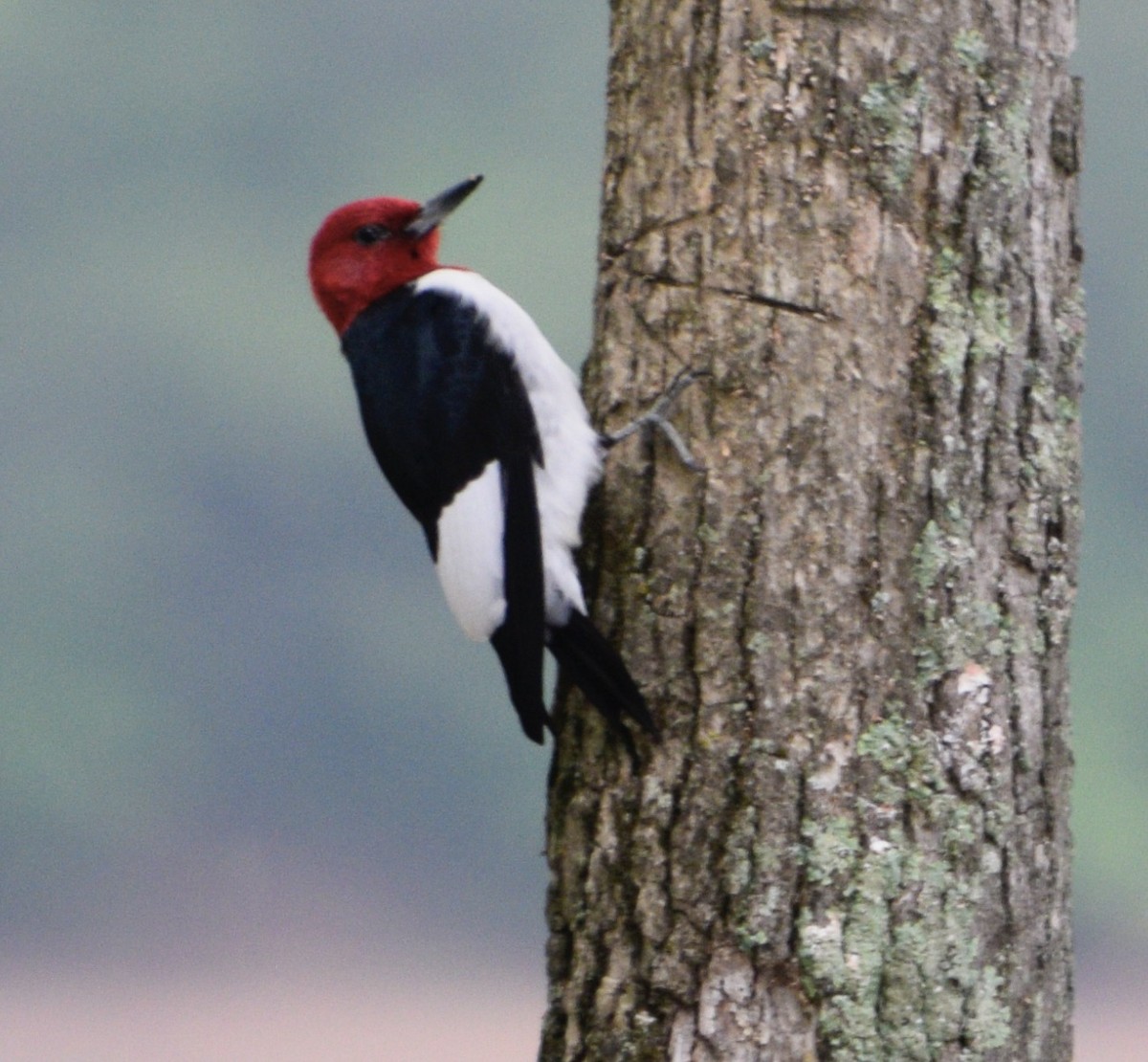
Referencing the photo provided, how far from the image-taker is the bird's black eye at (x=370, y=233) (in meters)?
2.91

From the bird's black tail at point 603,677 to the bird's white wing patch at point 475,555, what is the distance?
0.16 m

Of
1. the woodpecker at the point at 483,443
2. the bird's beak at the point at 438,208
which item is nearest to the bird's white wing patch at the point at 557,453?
the woodpecker at the point at 483,443

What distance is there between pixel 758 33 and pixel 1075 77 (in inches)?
19.7

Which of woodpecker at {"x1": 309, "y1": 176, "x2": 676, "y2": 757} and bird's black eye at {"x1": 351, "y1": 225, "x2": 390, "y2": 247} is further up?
bird's black eye at {"x1": 351, "y1": 225, "x2": 390, "y2": 247}

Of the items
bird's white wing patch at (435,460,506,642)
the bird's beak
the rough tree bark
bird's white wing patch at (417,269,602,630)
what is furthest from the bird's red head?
the rough tree bark

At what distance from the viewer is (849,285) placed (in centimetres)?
216

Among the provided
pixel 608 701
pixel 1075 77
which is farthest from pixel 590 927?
pixel 1075 77

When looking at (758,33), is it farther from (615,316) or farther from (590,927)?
(590,927)

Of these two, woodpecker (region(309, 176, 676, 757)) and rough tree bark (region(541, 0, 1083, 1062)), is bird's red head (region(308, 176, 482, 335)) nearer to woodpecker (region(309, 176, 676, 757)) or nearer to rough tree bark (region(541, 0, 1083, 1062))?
woodpecker (region(309, 176, 676, 757))

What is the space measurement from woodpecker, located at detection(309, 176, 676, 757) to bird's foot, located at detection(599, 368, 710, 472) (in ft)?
0.25

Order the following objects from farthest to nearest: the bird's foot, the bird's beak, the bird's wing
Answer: the bird's beak < the bird's wing < the bird's foot

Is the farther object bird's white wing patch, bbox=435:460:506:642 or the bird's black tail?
bird's white wing patch, bbox=435:460:506:642

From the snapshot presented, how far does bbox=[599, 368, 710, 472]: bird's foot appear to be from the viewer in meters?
2.19

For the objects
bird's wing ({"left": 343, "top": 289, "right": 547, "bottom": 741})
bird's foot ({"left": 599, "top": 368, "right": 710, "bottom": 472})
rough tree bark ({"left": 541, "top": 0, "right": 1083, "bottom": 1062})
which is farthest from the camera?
bird's wing ({"left": 343, "top": 289, "right": 547, "bottom": 741})
